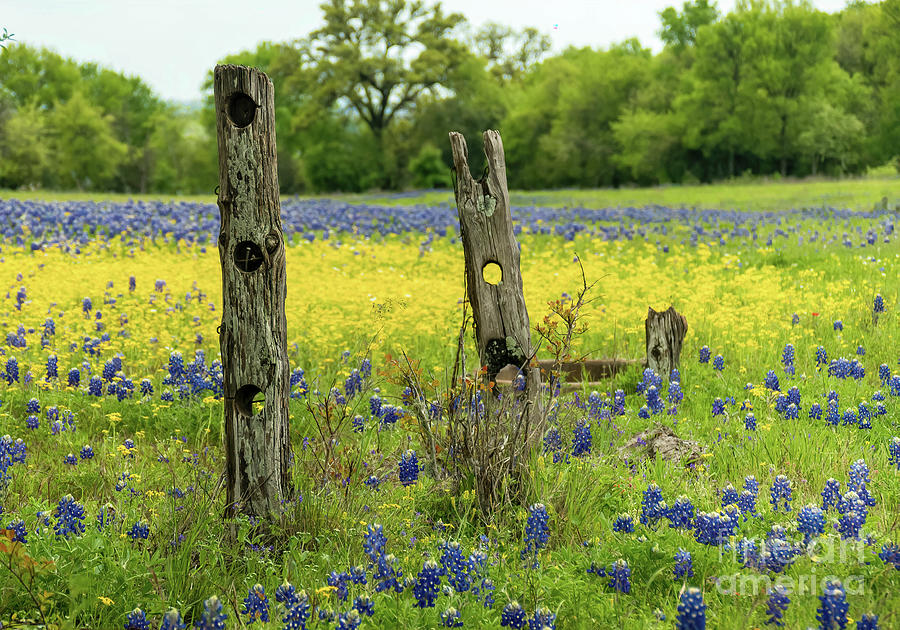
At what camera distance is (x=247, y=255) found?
408 cm

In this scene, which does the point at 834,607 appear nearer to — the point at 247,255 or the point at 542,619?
the point at 542,619

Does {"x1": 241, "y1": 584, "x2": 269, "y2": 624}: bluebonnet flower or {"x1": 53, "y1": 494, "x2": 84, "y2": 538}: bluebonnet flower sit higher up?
{"x1": 53, "y1": 494, "x2": 84, "y2": 538}: bluebonnet flower

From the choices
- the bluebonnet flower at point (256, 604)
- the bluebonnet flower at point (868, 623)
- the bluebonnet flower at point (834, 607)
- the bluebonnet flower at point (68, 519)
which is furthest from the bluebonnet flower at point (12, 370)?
the bluebonnet flower at point (868, 623)

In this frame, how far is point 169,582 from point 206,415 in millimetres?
2666

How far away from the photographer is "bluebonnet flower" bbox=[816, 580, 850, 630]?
109 inches

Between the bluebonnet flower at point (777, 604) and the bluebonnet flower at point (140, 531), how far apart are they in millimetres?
2796

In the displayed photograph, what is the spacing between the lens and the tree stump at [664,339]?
6656 millimetres

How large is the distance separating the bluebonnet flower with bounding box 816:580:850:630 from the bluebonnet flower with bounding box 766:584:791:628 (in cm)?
14

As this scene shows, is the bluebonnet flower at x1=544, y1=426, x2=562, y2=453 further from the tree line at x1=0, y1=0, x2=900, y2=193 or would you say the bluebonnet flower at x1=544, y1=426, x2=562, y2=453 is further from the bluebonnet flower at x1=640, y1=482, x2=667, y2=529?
the tree line at x1=0, y1=0, x2=900, y2=193

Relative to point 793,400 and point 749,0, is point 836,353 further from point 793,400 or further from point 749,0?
point 749,0

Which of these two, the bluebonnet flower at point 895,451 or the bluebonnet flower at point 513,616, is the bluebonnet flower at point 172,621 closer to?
the bluebonnet flower at point 513,616

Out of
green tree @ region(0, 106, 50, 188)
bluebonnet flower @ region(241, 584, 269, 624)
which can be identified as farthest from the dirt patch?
green tree @ region(0, 106, 50, 188)

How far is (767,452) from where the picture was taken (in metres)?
5.16

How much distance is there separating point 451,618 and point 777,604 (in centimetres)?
122
